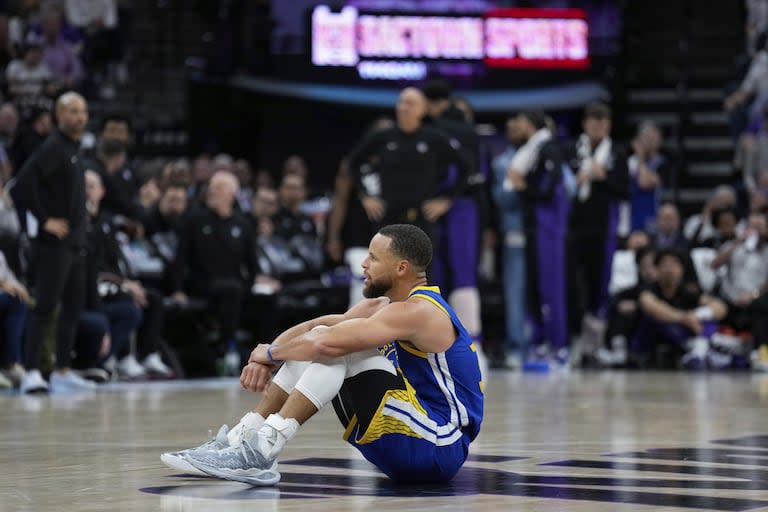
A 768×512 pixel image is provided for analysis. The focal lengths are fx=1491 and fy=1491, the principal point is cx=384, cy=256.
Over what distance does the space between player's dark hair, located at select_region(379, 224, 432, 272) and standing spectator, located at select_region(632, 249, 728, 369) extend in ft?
28.0

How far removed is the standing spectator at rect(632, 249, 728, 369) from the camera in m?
13.1

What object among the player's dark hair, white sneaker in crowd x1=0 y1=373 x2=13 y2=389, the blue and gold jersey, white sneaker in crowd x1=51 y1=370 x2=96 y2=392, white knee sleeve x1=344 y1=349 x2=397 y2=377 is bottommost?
white sneaker in crowd x1=0 y1=373 x2=13 y2=389

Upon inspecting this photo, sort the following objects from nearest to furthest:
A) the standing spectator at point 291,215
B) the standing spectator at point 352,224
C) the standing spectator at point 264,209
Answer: the standing spectator at point 352,224, the standing spectator at point 264,209, the standing spectator at point 291,215

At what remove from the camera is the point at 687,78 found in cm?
1956

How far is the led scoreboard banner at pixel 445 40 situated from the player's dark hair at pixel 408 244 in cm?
1687

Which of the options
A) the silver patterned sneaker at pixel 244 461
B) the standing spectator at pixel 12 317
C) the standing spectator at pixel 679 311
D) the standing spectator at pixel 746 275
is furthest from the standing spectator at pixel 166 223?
the silver patterned sneaker at pixel 244 461

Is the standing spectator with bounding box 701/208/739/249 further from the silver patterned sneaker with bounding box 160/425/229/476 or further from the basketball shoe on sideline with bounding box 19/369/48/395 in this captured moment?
the silver patterned sneaker with bounding box 160/425/229/476

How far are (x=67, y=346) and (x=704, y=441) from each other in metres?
4.82

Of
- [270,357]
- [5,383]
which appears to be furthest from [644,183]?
[270,357]

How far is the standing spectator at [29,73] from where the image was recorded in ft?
50.7

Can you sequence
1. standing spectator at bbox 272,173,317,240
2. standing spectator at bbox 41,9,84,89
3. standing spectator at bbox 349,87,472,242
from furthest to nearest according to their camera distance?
standing spectator at bbox 41,9,84,89
standing spectator at bbox 272,173,317,240
standing spectator at bbox 349,87,472,242

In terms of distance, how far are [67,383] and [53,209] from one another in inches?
47.3

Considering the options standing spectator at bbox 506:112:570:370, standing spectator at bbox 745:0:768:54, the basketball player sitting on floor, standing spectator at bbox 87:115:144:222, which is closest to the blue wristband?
the basketball player sitting on floor

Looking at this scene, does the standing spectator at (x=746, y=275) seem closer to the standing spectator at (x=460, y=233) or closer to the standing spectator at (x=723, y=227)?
the standing spectator at (x=723, y=227)
